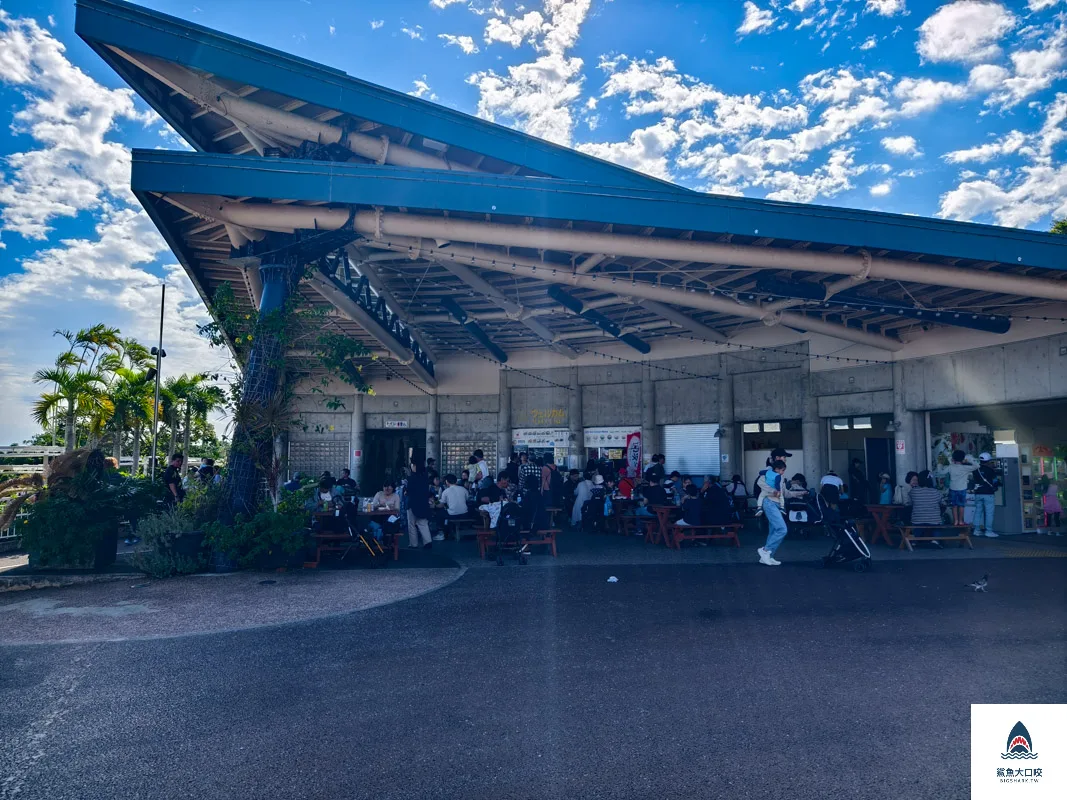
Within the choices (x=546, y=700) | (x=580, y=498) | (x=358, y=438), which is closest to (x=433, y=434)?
(x=358, y=438)

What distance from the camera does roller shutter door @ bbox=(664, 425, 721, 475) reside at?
19.3 m

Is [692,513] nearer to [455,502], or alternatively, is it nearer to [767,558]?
[767,558]

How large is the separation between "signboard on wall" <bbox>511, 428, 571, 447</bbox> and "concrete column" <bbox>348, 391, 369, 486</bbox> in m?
5.50

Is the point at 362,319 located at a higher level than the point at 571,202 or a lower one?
lower

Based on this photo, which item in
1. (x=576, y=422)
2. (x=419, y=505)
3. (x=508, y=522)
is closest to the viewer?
(x=508, y=522)

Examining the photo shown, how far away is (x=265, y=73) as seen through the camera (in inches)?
433

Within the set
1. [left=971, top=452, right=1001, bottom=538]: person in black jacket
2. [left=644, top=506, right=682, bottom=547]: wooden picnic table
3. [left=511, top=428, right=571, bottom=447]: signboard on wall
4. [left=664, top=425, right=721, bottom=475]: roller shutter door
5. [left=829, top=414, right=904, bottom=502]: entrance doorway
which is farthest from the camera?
[left=511, top=428, right=571, bottom=447]: signboard on wall

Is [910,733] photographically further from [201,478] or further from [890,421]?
[890,421]

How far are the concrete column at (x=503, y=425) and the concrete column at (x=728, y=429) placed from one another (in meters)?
7.06

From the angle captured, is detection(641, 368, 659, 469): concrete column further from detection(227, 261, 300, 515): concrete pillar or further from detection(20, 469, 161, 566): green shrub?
detection(20, 469, 161, 566): green shrub

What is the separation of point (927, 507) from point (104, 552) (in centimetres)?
1256

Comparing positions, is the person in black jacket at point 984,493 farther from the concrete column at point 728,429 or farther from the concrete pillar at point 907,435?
the concrete column at point 728,429

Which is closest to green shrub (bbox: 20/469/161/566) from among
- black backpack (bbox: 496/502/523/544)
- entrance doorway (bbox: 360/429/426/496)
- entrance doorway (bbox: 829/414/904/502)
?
black backpack (bbox: 496/502/523/544)

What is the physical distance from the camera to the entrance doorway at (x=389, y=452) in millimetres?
24266
